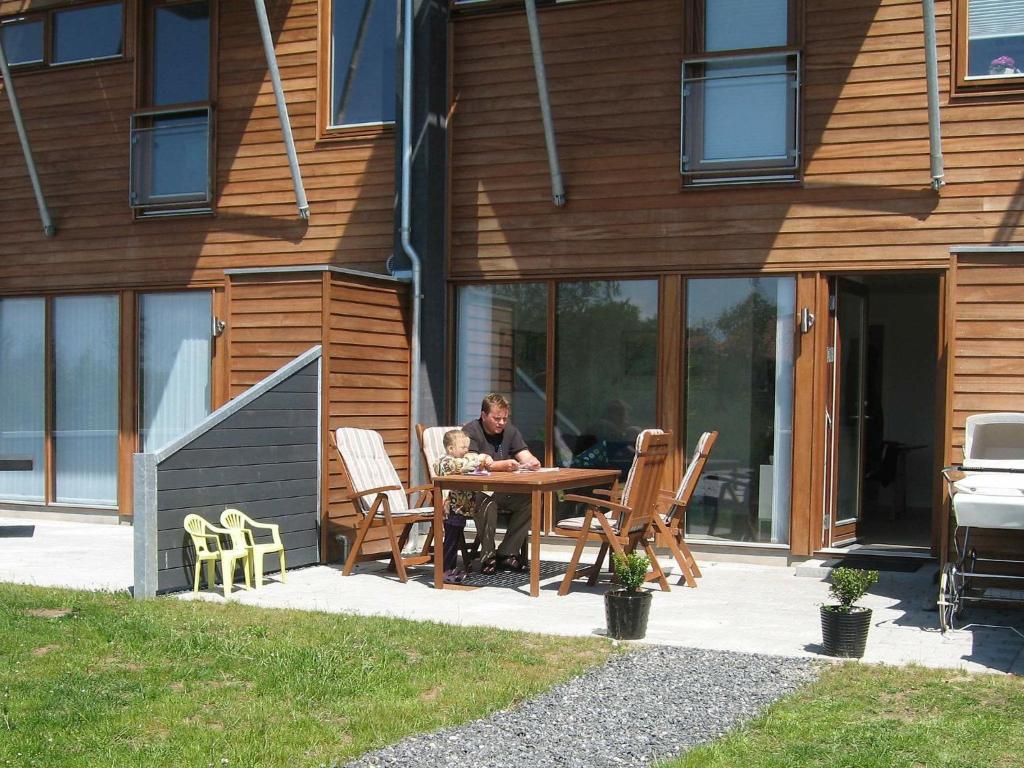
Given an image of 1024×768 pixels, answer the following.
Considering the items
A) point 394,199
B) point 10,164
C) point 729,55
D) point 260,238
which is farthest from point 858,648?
Answer: point 10,164

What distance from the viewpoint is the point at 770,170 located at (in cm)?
946

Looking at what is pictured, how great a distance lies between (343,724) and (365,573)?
4133 millimetres

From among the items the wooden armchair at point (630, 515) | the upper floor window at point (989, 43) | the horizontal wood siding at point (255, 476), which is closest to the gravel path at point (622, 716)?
the wooden armchair at point (630, 515)

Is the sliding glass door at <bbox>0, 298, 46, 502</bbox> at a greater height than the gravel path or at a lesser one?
greater

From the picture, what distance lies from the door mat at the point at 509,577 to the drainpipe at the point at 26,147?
6.17 meters

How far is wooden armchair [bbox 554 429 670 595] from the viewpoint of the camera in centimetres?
774

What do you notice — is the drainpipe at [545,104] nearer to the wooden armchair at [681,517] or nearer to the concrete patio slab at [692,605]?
the wooden armchair at [681,517]

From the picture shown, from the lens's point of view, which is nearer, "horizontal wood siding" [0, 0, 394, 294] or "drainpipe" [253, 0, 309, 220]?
"drainpipe" [253, 0, 309, 220]

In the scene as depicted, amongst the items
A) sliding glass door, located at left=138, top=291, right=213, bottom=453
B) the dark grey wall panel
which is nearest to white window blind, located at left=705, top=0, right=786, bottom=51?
the dark grey wall panel

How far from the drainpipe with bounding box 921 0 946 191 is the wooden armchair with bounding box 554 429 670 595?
2.80m

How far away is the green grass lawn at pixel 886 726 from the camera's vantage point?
14.1 ft

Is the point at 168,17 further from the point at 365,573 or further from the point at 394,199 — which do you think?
the point at 365,573

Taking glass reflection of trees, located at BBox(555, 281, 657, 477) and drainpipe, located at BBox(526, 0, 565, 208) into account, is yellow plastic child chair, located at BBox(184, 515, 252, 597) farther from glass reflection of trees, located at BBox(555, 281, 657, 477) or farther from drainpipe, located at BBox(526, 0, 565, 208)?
drainpipe, located at BBox(526, 0, 565, 208)

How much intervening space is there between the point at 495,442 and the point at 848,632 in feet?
11.6
